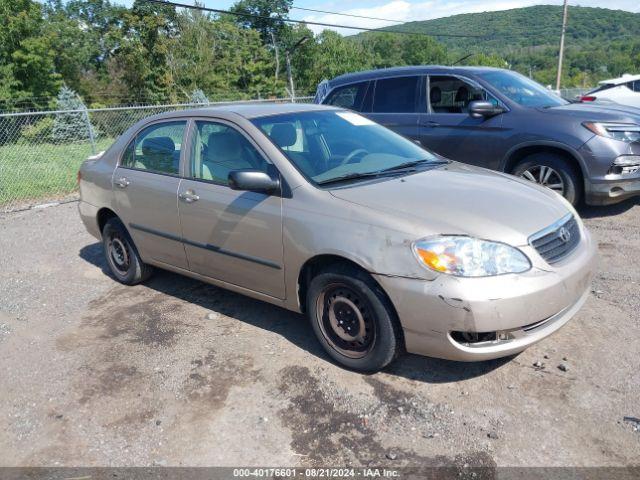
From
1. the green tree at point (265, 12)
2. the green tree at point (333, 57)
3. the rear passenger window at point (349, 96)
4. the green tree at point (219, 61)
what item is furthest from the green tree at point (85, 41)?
the rear passenger window at point (349, 96)

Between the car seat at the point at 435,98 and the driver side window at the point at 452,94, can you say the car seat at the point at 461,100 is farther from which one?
the car seat at the point at 435,98

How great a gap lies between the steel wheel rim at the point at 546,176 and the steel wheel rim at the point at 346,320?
3.78m

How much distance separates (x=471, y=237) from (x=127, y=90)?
37.1 m

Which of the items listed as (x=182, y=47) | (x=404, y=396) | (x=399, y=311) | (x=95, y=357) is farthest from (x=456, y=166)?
(x=182, y=47)

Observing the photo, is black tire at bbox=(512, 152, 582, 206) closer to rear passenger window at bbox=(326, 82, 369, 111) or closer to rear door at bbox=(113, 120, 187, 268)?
rear passenger window at bbox=(326, 82, 369, 111)

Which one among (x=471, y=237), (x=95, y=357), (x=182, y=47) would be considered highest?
(x=182, y=47)

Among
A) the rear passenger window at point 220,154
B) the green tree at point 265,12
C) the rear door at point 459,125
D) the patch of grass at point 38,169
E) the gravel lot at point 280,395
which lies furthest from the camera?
the green tree at point 265,12

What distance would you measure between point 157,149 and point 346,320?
2.37 metres

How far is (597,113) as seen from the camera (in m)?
5.93

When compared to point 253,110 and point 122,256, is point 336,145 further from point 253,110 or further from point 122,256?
point 122,256

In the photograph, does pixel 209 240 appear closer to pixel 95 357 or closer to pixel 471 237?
pixel 95 357

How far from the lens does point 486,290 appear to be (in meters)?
2.76

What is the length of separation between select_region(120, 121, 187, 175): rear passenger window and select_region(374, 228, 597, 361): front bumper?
2.23 meters

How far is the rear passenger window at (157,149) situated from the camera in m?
4.32
